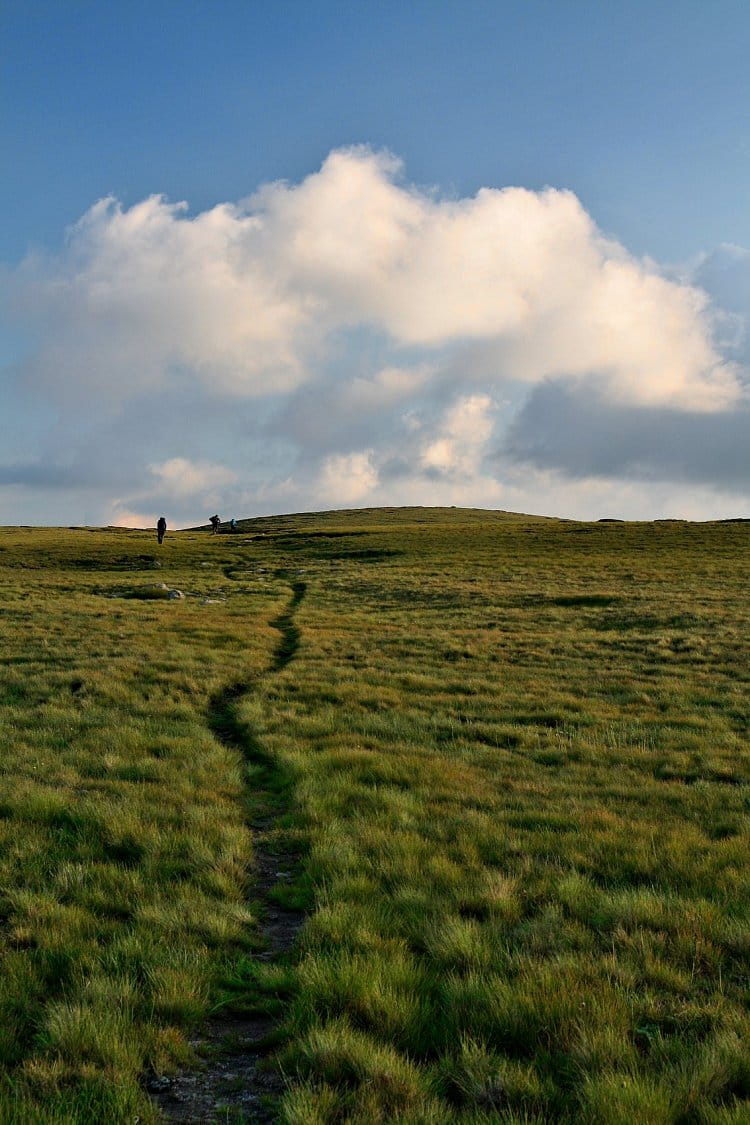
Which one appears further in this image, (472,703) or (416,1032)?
(472,703)

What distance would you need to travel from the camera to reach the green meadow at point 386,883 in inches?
183

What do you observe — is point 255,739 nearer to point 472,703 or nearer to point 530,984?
point 472,703

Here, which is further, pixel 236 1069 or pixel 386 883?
pixel 386 883

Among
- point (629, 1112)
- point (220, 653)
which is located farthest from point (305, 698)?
point (629, 1112)

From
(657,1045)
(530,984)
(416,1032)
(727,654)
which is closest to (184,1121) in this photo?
(416,1032)

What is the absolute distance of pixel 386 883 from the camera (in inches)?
309

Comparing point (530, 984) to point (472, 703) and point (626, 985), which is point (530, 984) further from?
point (472, 703)

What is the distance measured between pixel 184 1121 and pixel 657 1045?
3.14 meters

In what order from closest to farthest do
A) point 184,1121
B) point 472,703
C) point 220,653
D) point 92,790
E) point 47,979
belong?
point 184,1121, point 47,979, point 92,790, point 472,703, point 220,653

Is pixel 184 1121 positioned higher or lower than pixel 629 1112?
lower

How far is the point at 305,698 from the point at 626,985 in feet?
44.4

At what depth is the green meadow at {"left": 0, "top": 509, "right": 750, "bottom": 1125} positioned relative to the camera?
4.65m

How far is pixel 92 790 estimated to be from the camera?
10.9m

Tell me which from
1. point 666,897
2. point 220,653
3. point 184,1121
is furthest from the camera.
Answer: point 220,653
